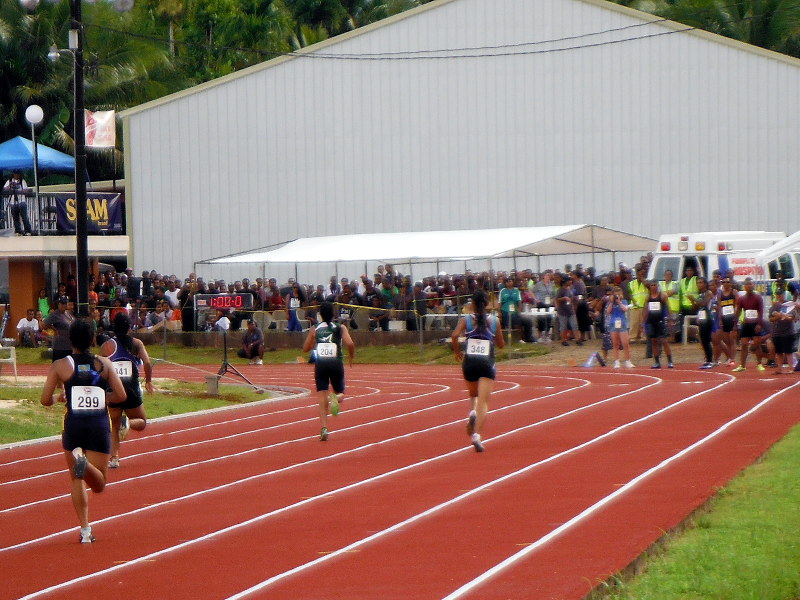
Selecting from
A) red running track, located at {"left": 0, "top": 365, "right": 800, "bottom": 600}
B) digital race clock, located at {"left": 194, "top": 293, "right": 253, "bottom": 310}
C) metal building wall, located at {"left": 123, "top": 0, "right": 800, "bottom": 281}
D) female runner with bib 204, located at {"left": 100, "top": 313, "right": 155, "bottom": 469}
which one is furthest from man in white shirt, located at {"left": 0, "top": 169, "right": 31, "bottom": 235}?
female runner with bib 204, located at {"left": 100, "top": 313, "right": 155, "bottom": 469}

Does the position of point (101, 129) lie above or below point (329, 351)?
above

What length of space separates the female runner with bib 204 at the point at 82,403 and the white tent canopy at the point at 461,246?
21.3m

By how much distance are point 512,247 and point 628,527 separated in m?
22.6

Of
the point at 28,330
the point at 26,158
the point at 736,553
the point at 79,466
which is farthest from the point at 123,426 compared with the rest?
the point at 26,158

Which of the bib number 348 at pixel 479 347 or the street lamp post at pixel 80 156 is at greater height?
the street lamp post at pixel 80 156

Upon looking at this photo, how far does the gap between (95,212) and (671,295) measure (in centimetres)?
1851

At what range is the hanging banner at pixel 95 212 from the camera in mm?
38906

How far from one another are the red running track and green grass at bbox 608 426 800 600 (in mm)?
243

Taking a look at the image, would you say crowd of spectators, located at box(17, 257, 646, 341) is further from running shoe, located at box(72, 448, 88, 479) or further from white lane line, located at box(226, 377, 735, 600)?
running shoe, located at box(72, 448, 88, 479)

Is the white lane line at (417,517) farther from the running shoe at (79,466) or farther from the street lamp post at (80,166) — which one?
the street lamp post at (80,166)

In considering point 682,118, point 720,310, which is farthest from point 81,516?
point 682,118

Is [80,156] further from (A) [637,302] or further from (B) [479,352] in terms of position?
(A) [637,302]

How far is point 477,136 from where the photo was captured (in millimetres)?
42469

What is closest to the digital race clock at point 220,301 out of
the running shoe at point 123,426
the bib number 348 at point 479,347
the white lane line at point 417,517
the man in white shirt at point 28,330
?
the man in white shirt at point 28,330
